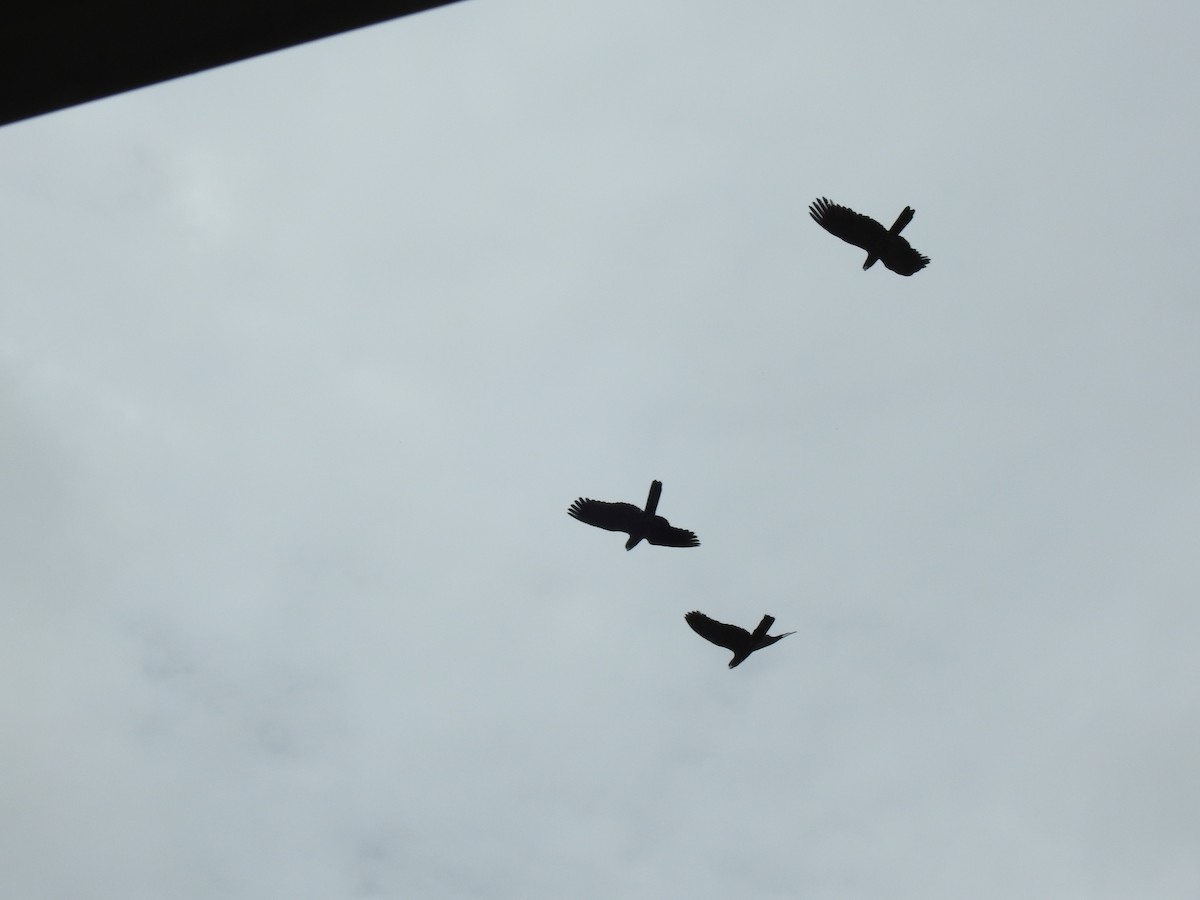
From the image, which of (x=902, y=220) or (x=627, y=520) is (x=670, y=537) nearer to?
(x=627, y=520)

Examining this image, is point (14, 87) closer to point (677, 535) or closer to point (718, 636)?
point (677, 535)

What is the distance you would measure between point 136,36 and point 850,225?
11624mm

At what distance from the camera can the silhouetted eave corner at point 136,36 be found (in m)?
4.48

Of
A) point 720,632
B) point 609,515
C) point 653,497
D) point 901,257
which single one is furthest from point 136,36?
point 720,632

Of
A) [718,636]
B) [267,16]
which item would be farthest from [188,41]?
[718,636]

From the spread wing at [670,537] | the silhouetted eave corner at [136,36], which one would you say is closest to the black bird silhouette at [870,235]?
the spread wing at [670,537]

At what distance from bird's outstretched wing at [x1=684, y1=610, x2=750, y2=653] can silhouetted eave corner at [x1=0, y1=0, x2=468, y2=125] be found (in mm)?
13108

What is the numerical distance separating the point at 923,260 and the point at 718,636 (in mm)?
6747

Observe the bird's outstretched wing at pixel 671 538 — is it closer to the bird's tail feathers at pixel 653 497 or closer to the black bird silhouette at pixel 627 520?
the black bird silhouette at pixel 627 520

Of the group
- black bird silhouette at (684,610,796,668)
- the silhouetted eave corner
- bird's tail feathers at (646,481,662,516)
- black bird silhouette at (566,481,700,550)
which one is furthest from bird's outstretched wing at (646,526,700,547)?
the silhouetted eave corner

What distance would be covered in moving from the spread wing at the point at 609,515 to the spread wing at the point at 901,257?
17.2ft

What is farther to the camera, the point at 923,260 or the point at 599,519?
the point at 599,519

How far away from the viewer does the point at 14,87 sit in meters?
4.79

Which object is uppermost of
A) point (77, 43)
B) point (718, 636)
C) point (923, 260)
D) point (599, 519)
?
point (923, 260)
